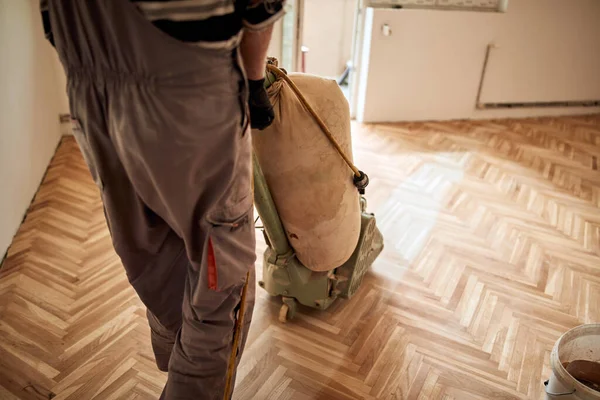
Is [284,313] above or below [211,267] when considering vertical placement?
below

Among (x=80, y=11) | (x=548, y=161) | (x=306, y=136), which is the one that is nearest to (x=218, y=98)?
(x=80, y=11)

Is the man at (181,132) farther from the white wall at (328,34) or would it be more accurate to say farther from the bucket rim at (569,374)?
the white wall at (328,34)

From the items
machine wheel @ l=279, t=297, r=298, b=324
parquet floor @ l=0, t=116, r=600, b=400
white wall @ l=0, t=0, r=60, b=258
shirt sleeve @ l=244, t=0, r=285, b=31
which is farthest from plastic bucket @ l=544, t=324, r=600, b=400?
white wall @ l=0, t=0, r=60, b=258

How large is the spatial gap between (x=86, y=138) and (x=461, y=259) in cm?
175

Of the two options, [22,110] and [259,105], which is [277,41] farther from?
[259,105]

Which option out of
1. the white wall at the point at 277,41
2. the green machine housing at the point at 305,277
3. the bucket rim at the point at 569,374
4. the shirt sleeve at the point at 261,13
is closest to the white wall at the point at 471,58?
the white wall at the point at 277,41

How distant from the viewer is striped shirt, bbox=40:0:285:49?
675mm

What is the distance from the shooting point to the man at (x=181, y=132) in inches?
28.2

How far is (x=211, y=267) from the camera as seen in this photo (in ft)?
2.94

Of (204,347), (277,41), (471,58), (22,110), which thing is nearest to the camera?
(204,347)

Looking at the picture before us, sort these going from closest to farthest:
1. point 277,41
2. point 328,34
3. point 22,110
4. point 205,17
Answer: point 205,17
point 22,110
point 277,41
point 328,34

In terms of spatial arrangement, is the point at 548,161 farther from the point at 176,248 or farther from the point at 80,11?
the point at 80,11

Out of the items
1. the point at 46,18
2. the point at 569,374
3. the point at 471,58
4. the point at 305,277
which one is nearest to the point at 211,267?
the point at 46,18

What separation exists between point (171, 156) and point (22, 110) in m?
2.13
